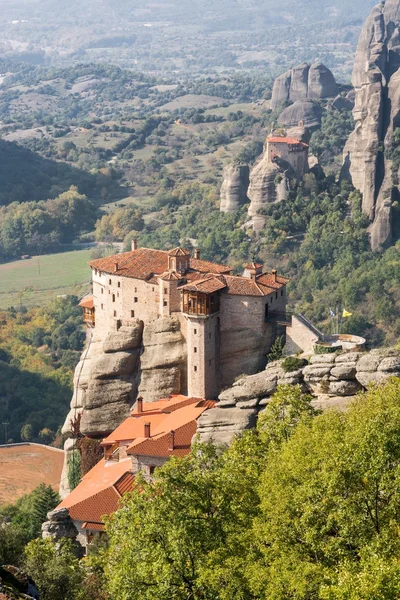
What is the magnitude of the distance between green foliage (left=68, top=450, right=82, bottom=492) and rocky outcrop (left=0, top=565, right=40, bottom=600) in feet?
85.9

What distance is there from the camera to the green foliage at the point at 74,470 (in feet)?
184

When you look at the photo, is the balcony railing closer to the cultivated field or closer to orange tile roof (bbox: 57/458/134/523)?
orange tile roof (bbox: 57/458/134/523)

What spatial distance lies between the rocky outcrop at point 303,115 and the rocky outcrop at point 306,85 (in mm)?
5511

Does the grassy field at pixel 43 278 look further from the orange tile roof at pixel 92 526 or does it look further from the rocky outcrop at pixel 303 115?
the orange tile roof at pixel 92 526

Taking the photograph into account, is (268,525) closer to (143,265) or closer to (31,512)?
(31,512)

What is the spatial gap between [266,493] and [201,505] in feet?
5.57

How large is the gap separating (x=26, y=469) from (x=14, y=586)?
45075mm

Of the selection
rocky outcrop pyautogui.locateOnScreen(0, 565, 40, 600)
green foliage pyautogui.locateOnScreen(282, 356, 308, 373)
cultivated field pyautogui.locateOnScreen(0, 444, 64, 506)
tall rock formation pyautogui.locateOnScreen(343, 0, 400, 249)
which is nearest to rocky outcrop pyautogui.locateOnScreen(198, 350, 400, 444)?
green foliage pyautogui.locateOnScreen(282, 356, 308, 373)

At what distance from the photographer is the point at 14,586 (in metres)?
27.3

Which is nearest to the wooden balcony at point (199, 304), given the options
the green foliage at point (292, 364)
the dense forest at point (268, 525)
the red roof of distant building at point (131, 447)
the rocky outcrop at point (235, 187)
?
the red roof of distant building at point (131, 447)

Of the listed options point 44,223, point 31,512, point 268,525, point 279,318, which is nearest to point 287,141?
point 44,223

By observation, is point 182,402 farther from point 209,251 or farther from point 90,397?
point 209,251

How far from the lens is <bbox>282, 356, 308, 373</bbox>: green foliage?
46281mm

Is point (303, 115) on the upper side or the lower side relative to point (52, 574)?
lower
